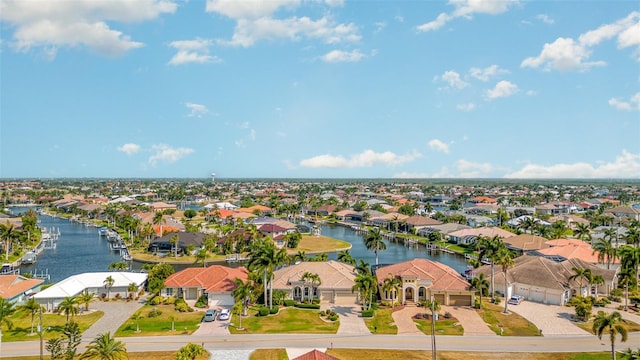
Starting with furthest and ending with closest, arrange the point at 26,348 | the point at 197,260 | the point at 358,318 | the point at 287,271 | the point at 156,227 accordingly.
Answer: the point at 156,227, the point at 197,260, the point at 287,271, the point at 358,318, the point at 26,348

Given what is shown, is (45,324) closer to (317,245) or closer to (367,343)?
(367,343)

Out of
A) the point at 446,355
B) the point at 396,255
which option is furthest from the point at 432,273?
the point at 396,255

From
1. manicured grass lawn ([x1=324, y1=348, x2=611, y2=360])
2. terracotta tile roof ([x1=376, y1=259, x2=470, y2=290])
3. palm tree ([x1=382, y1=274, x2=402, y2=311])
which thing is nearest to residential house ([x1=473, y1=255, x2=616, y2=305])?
terracotta tile roof ([x1=376, y1=259, x2=470, y2=290])

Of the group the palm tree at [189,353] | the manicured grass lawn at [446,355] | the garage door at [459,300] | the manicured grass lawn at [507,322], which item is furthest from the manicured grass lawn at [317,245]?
the palm tree at [189,353]

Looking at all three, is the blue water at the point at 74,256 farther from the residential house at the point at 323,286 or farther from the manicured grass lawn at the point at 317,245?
the residential house at the point at 323,286

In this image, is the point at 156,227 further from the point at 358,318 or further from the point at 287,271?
the point at 358,318

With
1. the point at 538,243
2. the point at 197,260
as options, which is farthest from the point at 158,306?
the point at 538,243

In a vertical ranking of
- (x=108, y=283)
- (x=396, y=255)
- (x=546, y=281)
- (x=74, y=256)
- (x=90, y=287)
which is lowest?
(x=396, y=255)
